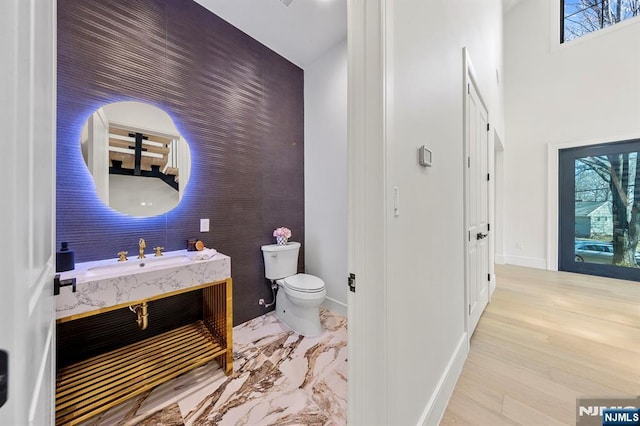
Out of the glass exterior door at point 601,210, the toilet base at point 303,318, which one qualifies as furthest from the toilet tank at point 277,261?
the glass exterior door at point 601,210

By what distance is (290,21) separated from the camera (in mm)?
2246

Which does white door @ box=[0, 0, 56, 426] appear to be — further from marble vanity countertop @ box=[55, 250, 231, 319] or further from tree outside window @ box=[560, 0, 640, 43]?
tree outside window @ box=[560, 0, 640, 43]

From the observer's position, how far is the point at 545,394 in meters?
1.54

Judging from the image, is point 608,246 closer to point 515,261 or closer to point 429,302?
point 515,261

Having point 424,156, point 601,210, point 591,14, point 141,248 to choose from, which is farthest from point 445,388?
point 591,14

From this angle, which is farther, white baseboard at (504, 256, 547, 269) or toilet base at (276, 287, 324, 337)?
white baseboard at (504, 256, 547, 269)

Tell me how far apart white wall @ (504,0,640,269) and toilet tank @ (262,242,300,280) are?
14.4 ft

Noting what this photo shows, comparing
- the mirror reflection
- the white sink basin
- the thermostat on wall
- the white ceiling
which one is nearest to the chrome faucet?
the white sink basin

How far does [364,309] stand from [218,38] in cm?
253

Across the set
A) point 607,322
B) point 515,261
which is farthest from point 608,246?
point 607,322

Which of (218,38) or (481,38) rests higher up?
(481,38)

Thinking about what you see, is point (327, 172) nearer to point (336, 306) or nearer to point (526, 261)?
A: point (336, 306)

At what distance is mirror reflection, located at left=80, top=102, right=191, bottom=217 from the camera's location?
1.65 metres

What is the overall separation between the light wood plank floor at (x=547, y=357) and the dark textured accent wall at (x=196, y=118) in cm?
189
